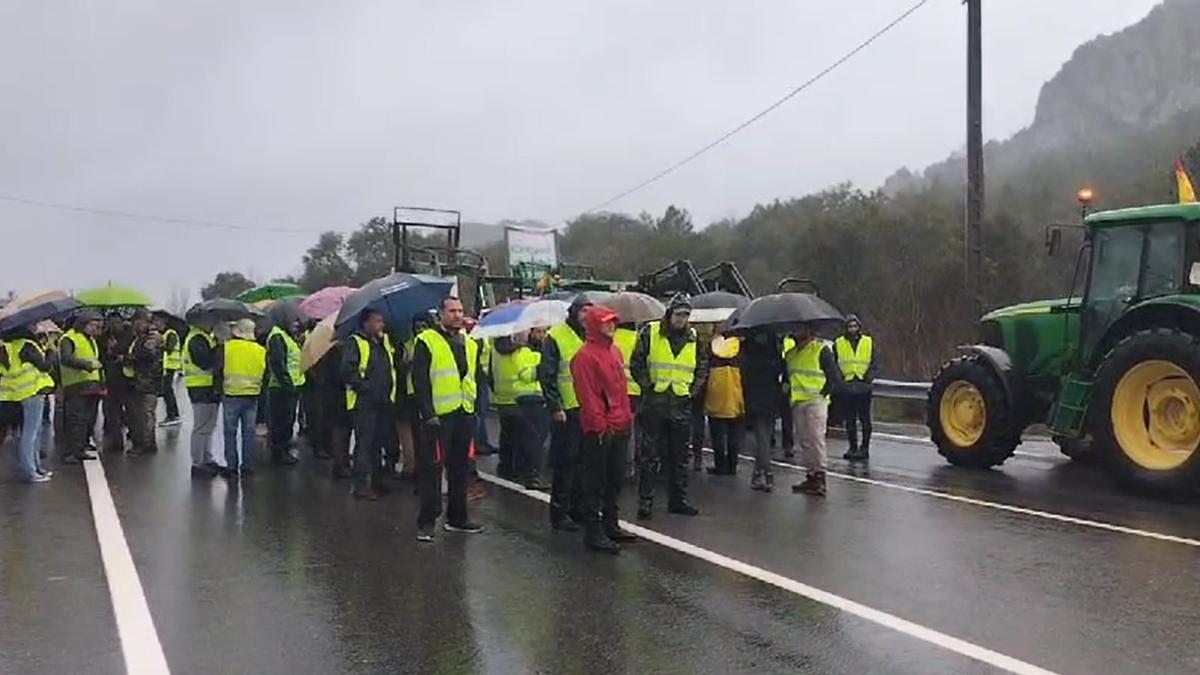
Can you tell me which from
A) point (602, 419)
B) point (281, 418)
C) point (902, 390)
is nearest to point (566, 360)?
point (602, 419)

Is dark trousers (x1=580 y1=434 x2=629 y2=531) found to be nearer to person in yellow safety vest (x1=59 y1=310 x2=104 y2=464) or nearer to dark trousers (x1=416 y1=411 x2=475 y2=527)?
dark trousers (x1=416 y1=411 x2=475 y2=527)

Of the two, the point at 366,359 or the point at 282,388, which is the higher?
the point at 366,359

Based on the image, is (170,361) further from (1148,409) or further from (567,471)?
(1148,409)

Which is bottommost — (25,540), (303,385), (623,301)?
(25,540)

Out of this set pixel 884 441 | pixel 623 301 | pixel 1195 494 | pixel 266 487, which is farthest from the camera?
→ pixel 884 441

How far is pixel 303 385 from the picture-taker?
14.2 metres

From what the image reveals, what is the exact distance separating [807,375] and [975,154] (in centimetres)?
824

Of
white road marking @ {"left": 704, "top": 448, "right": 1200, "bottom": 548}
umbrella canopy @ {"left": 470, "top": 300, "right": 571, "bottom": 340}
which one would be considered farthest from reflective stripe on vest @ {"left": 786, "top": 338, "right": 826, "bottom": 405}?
umbrella canopy @ {"left": 470, "top": 300, "right": 571, "bottom": 340}

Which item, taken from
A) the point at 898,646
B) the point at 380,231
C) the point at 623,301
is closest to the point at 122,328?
the point at 623,301

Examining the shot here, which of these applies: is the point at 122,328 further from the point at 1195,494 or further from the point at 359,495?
the point at 1195,494

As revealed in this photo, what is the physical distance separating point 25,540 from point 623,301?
533cm

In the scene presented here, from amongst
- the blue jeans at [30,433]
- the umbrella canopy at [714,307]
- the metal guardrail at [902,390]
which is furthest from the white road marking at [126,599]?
the metal guardrail at [902,390]

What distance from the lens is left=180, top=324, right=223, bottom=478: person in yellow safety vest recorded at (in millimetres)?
12375

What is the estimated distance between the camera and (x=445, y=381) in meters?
8.77
